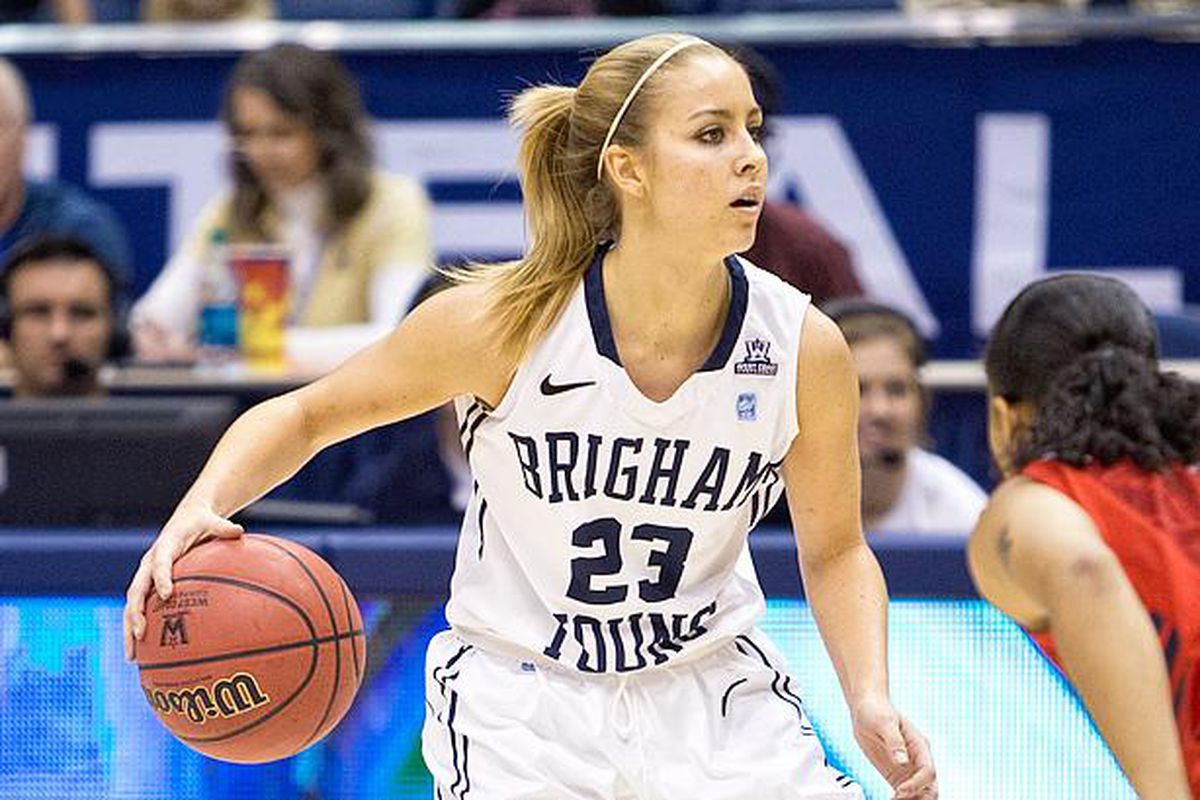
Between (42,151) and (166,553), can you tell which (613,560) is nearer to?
(166,553)

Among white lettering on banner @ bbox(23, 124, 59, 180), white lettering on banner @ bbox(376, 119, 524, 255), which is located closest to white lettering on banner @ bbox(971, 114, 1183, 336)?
white lettering on banner @ bbox(376, 119, 524, 255)

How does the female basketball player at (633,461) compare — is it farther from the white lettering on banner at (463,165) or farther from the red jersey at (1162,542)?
the white lettering on banner at (463,165)

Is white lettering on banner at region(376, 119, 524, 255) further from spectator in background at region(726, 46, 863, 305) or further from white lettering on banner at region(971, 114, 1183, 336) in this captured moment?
white lettering on banner at region(971, 114, 1183, 336)

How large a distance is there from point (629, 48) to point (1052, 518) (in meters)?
1.02

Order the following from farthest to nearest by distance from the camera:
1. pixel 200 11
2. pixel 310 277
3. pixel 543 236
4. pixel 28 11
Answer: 1. pixel 28 11
2. pixel 200 11
3. pixel 310 277
4. pixel 543 236

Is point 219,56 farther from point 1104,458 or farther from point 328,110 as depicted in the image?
point 1104,458

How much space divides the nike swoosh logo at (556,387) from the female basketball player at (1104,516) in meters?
0.81

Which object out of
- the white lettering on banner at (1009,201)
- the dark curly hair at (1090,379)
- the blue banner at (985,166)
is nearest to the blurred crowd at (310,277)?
the blue banner at (985,166)

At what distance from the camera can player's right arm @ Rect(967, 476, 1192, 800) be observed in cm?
333

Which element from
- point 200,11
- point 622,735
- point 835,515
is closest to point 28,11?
point 200,11

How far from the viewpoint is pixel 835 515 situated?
10.9 ft

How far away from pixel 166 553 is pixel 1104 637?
1452 millimetres

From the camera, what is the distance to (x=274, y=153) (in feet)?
22.0

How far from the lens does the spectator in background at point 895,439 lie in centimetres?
552
